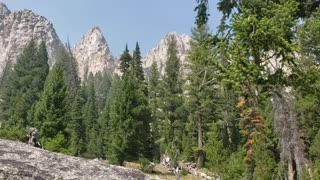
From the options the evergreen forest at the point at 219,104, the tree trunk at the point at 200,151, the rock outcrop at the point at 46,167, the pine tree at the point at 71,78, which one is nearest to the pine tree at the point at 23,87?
the evergreen forest at the point at 219,104

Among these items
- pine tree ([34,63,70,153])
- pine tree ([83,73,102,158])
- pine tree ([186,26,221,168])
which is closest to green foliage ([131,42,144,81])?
pine tree ([83,73,102,158])

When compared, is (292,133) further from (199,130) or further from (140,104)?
(199,130)

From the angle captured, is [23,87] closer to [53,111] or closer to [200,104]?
[53,111]

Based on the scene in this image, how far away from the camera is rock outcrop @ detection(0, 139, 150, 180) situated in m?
6.05

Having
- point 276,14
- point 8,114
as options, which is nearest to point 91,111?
point 8,114

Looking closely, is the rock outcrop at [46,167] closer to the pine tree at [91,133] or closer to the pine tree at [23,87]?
the pine tree at [91,133]

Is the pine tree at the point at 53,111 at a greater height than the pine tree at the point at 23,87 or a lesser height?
lesser

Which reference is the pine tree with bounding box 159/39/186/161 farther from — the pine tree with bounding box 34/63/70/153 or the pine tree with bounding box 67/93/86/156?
the pine tree with bounding box 34/63/70/153

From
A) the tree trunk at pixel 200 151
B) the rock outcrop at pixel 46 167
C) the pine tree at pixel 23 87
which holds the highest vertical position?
the pine tree at pixel 23 87

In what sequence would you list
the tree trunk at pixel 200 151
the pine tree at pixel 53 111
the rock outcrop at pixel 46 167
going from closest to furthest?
the rock outcrop at pixel 46 167 → the pine tree at pixel 53 111 → the tree trunk at pixel 200 151

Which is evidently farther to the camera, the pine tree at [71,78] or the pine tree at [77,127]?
the pine tree at [71,78]

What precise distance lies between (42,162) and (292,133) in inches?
818

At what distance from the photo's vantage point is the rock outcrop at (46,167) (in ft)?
19.9

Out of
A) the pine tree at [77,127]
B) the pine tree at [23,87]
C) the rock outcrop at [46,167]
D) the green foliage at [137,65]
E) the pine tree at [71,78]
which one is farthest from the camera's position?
the pine tree at [71,78]
